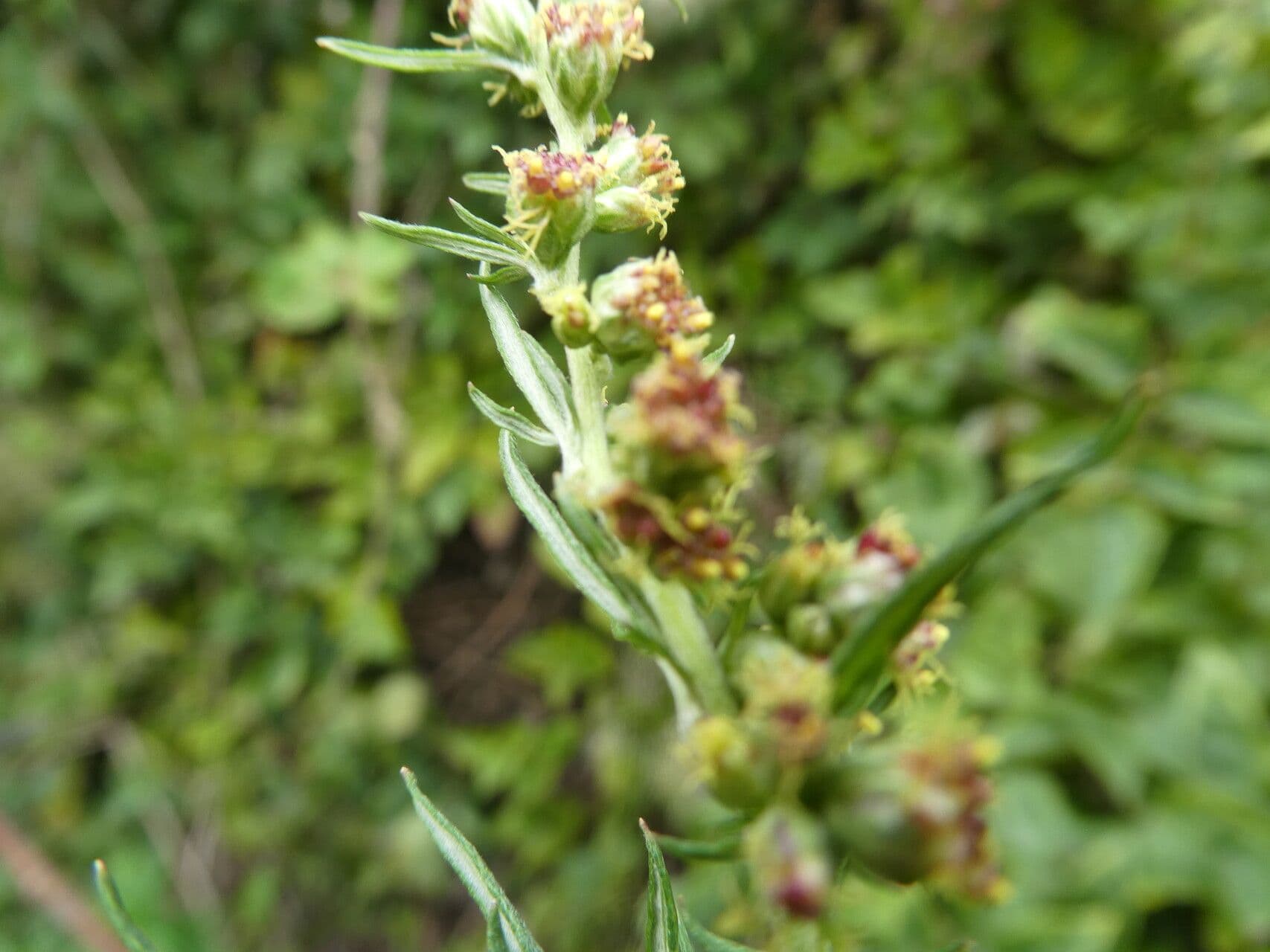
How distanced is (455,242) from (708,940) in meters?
0.72

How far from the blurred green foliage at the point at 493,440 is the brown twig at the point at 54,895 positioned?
0.31 metres

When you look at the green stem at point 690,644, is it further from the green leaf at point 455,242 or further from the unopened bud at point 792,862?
the green leaf at point 455,242

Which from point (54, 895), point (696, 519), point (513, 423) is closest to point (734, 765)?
point (696, 519)

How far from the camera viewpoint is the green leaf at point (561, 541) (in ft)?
2.75

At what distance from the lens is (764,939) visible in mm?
829

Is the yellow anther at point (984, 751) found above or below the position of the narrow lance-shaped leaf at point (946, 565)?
below

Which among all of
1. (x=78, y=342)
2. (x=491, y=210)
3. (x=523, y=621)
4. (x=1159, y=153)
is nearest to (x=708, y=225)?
(x=491, y=210)

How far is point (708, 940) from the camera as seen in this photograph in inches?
31.4

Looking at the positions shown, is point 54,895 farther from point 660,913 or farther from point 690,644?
point 690,644

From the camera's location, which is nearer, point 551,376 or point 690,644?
point 690,644

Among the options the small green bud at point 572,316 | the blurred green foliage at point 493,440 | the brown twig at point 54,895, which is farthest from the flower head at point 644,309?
the brown twig at point 54,895

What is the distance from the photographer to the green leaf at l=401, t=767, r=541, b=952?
2.79ft

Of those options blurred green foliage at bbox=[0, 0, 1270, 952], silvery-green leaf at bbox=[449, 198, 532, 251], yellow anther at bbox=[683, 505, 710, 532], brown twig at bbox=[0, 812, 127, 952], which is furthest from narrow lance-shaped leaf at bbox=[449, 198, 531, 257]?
brown twig at bbox=[0, 812, 127, 952]

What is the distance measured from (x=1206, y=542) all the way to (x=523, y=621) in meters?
2.08
